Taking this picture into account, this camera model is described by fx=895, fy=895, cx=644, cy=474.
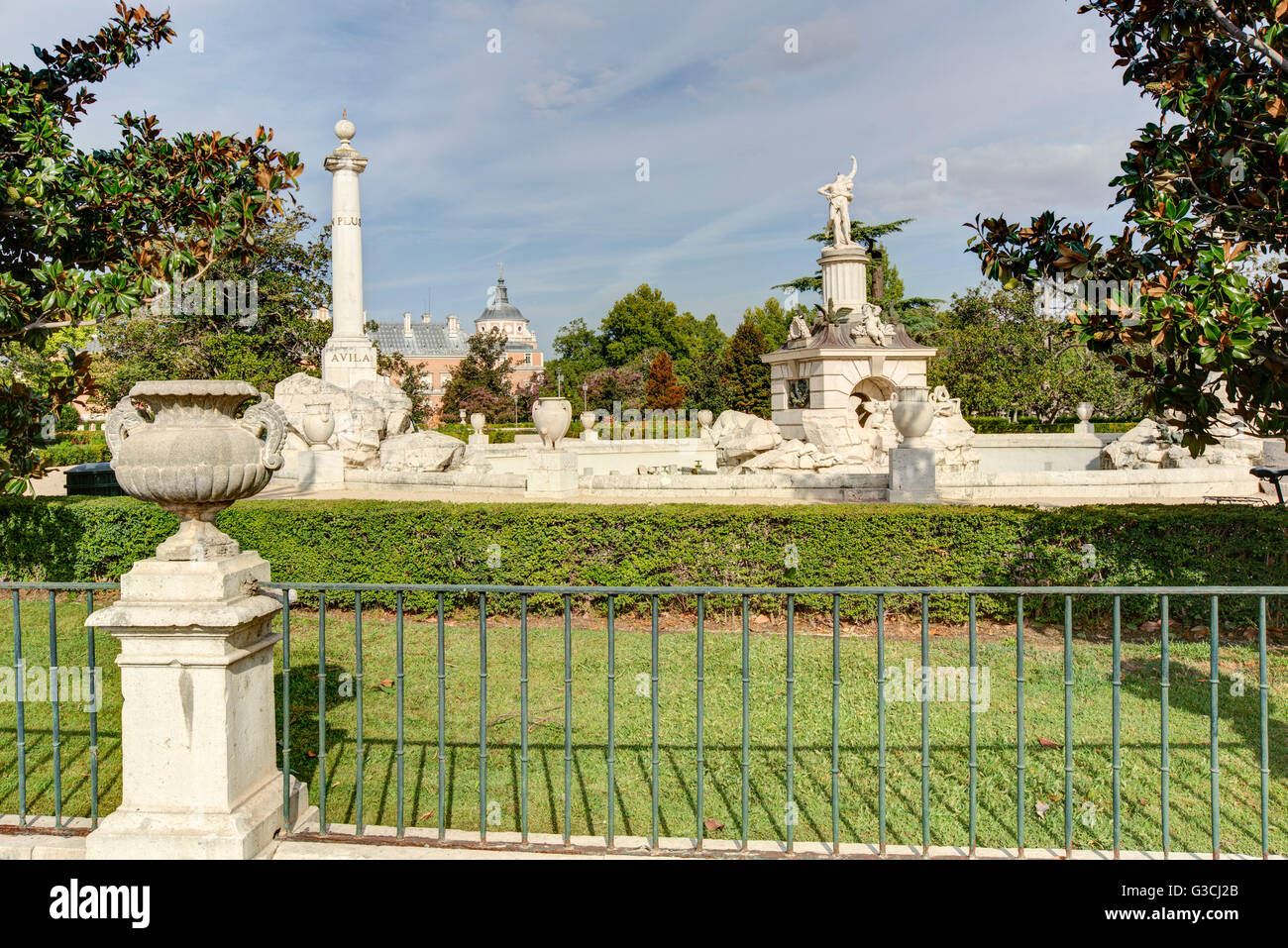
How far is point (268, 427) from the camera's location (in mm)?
3965

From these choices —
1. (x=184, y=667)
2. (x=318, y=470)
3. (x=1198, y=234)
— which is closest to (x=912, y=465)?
(x=1198, y=234)

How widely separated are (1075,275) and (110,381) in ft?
100

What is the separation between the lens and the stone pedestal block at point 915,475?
12.9 metres

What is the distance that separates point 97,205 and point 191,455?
445 cm

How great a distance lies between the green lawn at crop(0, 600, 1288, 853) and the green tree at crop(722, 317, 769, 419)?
40.8 meters

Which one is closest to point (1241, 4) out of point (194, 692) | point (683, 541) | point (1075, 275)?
point (1075, 275)

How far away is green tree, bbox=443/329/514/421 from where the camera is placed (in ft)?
172

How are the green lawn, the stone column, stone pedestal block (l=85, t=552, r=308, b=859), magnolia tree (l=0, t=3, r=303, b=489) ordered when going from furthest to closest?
1. the stone column
2. magnolia tree (l=0, t=3, r=303, b=489)
3. the green lawn
4. stone pedestal block (l=85, t=552, r=308, b=859)

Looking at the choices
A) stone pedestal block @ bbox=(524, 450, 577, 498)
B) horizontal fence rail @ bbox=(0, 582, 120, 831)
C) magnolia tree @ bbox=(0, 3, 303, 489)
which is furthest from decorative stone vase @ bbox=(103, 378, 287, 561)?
stone pedestal block @ bbox=(524, 450, 577, 498)

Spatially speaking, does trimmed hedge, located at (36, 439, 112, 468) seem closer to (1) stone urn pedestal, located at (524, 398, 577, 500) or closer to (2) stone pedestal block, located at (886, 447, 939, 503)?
(1) stone urn pedestal, located at (524, 398, 577, 500)

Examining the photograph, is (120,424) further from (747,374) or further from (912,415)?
(747,374)

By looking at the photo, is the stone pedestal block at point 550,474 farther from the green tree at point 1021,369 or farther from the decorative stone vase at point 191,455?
the green tree at point 1021,369

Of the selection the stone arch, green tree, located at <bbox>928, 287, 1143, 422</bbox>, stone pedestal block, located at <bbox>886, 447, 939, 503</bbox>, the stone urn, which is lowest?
stone pedestal block, located at <bbox>886, 447, 939, 503</bbox>
